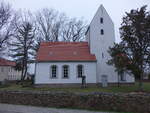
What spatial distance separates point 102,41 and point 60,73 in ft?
30.9

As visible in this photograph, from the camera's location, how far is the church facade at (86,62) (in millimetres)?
31469

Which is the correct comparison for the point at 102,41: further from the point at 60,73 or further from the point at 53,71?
the point at 53,71

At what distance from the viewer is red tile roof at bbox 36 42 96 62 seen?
32.0 meters

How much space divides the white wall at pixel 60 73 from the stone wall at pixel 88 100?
16019 millimetres

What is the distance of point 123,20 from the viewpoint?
25688mm

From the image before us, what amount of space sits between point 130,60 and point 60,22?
27.8 meters

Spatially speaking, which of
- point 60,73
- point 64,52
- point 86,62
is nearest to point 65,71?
point 60,73

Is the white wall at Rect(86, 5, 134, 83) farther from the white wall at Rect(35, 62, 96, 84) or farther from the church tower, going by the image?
the white wall at Rect(35, 62, 96, 84)

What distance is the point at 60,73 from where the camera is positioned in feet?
104

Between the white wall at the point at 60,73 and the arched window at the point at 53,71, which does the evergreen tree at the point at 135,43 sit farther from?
the arched window at the point at 53,71

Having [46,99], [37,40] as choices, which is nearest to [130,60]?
[46,99]

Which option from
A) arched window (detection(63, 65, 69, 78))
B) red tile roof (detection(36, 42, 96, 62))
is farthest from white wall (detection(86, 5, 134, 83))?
arched window (detection(63, 65, 69, 78))

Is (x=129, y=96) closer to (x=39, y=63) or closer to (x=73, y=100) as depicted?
(x=73, y=100)

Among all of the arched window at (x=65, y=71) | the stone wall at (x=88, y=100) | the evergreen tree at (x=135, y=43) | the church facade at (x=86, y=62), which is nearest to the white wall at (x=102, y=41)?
the church facade at (x=86, y=62)
